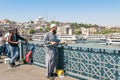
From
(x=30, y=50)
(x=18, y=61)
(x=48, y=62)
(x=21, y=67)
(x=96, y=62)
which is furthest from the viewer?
(x=18, y=61)

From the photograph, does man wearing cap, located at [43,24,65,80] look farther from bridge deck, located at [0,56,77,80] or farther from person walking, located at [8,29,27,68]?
person walking, located at [8,29,27,68]

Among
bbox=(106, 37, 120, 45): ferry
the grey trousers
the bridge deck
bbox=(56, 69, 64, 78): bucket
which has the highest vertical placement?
the grey trousers

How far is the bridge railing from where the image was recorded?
7.08 meters

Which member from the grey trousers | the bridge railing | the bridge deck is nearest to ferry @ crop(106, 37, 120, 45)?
the bridge deck

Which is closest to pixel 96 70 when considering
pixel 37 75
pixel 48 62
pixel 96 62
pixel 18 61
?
pixel 96 62

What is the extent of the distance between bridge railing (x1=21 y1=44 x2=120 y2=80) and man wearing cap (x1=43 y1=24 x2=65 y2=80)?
0.53m

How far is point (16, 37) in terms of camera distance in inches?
439

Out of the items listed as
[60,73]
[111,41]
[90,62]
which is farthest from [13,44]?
[111,41]

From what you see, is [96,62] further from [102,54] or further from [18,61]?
[18,61]

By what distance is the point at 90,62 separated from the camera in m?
7.96

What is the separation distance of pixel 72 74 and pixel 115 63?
2130mm

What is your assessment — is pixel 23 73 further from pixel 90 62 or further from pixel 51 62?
pixel 90 62

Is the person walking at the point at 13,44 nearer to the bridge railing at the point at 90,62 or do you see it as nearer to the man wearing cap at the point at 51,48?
the bridge railing at the point at 90,62

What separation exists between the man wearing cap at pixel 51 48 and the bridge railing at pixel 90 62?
0.53 m
